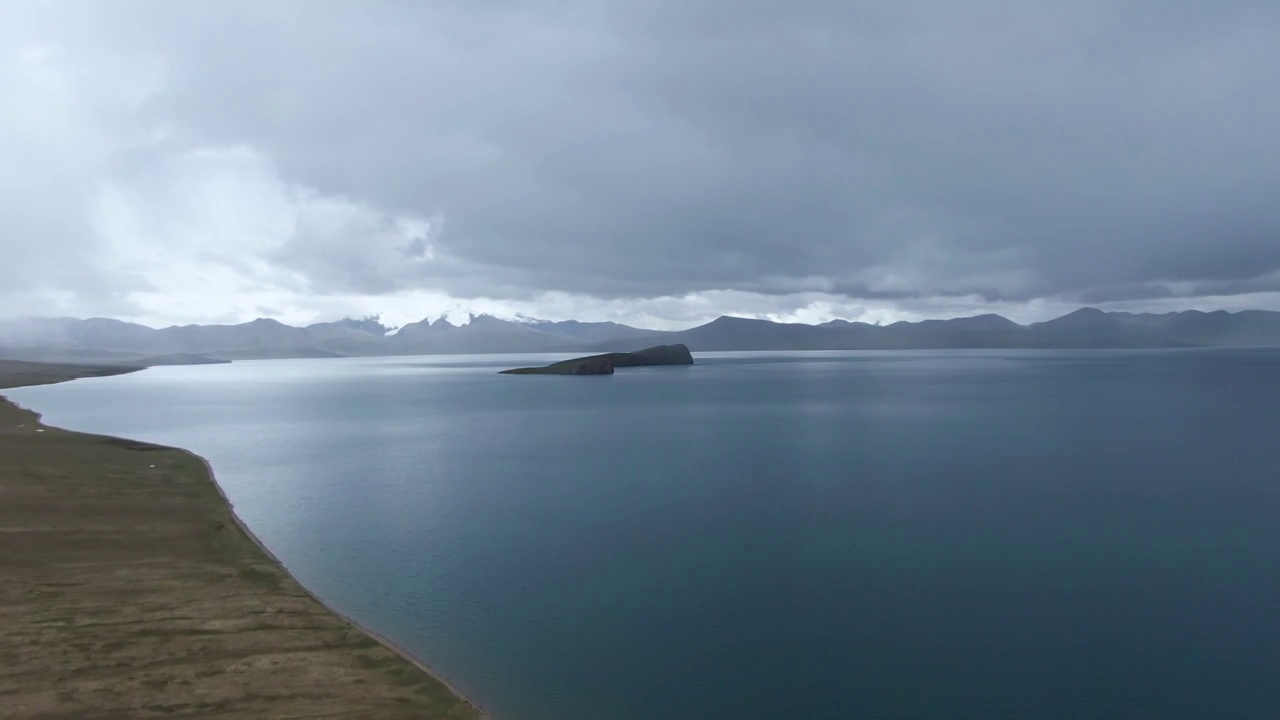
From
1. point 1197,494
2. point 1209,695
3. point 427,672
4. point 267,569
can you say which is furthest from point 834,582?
point 1197,494

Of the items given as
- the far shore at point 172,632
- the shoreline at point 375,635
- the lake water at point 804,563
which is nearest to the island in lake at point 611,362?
the lake water at point 804,563

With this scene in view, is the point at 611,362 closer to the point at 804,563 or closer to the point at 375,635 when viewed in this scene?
the point at 804,563

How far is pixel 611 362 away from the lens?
157 m

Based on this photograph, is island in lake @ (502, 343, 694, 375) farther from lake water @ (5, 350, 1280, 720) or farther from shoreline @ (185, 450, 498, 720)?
shoreline @ (185, 450, 498, 720)

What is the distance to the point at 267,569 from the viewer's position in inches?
736

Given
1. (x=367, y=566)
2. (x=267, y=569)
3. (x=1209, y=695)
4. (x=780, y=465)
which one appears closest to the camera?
(x=1209, y=695)

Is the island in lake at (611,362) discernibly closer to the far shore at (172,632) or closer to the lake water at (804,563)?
the lake water at (804,563)

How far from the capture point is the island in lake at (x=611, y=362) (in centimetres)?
14050

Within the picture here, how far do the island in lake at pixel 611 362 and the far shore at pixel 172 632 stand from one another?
380 feet

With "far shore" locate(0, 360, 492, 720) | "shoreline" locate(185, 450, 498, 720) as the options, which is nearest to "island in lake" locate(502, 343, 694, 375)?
"shoreline" locate(185, 450, 498, 720)

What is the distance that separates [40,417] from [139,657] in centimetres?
5949

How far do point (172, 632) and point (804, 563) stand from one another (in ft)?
47.2

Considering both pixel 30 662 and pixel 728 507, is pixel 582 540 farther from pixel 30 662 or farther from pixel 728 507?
pixel 30 662

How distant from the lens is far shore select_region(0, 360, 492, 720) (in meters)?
11.5
